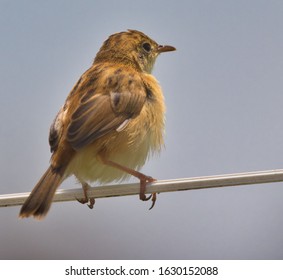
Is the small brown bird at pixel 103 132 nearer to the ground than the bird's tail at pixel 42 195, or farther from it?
farther from it

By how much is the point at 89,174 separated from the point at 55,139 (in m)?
0.39

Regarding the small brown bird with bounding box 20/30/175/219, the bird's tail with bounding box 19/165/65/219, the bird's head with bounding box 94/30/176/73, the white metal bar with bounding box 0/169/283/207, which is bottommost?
the white metal bar with bounding box 0/169/283/207

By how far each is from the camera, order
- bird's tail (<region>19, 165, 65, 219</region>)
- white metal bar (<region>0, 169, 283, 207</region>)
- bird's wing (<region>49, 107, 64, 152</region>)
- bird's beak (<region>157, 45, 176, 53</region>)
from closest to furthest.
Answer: white metal bar (<region>0, 169, 283, 207</region>) < bird's tail (<region>19, 165, 65, 219</region>) < bird's wing (<region>49, 107, 64, 152</region>) < bird's beak (<region>157, 45, 176, 53</region>)

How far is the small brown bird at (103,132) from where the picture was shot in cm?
426

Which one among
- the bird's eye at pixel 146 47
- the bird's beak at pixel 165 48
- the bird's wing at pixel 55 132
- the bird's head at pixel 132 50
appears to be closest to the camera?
the bird's wing at pixel 55 132

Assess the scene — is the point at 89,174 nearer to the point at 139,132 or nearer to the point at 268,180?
the point at 139,132

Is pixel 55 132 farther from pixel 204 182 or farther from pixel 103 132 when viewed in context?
pixel 204 182

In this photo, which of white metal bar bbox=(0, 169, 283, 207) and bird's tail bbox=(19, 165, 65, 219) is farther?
bird's tail bbox=(19, 165, 65, 219)

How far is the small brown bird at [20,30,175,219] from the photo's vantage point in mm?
4258

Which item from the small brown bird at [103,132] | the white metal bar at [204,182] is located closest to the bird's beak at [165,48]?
the small brown bird at [103,132]

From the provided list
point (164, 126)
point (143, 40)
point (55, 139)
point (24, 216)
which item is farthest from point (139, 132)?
point (143, 40)

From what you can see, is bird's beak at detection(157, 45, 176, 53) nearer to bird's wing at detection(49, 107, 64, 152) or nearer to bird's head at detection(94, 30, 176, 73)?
bird's head at detection(94, 30, 176, 73)

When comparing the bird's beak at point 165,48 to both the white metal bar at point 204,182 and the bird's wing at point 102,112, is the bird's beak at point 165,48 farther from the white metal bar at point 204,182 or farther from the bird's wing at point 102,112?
the white metal bar at point 204,182

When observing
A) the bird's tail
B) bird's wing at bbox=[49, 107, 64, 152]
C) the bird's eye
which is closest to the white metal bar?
the bird's tail
